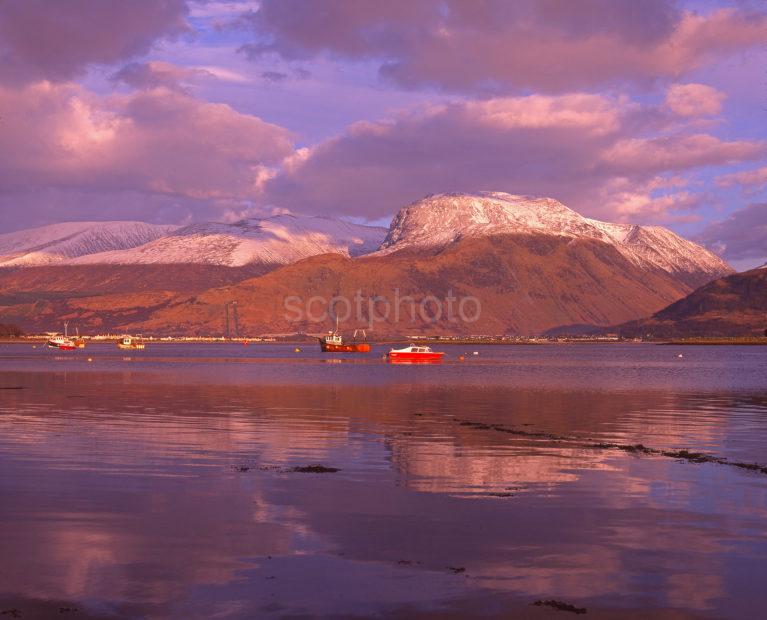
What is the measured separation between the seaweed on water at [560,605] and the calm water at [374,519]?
0.27m

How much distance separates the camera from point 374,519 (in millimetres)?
25297

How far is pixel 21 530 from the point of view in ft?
75.5

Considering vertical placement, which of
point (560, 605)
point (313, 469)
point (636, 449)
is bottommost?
point (636, 449)

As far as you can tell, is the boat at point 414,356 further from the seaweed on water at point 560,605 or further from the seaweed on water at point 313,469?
the seaweed on water at point 560,605

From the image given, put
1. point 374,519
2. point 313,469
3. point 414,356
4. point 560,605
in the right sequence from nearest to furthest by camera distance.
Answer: point 560,605, point 374,519, point 313,469, point 414,356

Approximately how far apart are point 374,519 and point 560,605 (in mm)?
8659

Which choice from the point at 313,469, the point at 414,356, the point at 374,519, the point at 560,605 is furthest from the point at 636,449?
the point at 414,356

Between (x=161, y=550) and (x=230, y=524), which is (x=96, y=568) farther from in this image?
(x=230, y=524)

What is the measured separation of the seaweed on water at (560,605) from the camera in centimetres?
1717

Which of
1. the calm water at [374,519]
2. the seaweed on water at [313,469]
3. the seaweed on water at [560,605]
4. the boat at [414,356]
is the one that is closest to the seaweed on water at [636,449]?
the calm water at [374,519]

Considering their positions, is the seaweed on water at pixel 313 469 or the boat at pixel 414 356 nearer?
the seaweed on water at pixel 313 469

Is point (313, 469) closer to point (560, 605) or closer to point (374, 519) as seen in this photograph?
point (374, 519)

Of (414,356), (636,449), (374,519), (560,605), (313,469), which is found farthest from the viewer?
(414,356)

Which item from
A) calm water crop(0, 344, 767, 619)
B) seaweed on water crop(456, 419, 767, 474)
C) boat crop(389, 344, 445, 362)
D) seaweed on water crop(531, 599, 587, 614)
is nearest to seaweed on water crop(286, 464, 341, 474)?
calm water crop(0, 344, 767, 619)
